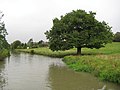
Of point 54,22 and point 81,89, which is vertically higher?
point 54,22

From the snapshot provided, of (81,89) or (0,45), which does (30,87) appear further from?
(0,45)

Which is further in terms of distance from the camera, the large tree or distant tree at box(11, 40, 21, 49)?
distant tree at box(11, 40, 21, 49)

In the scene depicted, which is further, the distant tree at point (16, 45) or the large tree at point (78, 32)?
the distant tree at point (16, 45)

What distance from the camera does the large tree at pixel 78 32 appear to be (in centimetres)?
5291

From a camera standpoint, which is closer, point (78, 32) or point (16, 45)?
point (78, 32)

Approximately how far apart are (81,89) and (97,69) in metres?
7.30

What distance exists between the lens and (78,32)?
53938mm

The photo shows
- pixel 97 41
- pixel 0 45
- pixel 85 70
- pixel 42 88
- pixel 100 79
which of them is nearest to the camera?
pixel 42 88

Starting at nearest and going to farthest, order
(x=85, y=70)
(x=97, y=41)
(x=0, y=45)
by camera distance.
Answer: (x=85, y=70)
(x=0, y=45)
(x=97, y=41)

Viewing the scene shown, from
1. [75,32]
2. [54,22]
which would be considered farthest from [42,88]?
[54,22]

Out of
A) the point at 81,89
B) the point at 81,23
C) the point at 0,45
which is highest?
the point at 81,23

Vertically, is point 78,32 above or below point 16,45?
below

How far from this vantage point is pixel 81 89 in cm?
1962

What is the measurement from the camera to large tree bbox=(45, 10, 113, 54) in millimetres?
52906
